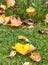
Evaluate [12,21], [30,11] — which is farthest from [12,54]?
[30,11]

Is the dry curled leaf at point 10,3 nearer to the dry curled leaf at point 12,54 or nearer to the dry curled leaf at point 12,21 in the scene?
the dry curled leaf at point 12,21

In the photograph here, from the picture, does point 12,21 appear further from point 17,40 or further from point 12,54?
point 12,54

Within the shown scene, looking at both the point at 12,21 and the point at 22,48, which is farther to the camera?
the point at 12,21

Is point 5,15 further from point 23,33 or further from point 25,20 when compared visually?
point 23,33

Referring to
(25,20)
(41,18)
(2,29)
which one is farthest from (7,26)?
(41,18)

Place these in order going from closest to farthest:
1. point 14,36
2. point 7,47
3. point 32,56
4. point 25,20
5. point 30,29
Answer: point 32,56
point 7,47
point 14,36
point 30,29
point 25,20

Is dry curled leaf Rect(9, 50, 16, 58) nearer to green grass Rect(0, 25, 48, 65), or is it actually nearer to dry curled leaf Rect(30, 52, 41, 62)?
green grass Rect(0, 25, 48, 65)

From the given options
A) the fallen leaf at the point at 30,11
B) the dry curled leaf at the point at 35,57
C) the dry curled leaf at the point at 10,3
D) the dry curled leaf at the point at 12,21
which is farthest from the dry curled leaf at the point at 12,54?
the dry curled leaf at the point at 10,3

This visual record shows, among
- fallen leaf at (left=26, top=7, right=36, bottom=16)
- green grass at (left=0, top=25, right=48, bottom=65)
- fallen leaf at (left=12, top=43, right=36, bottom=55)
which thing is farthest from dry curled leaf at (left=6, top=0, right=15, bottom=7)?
fallen leaf at (left=12, top=43, right=36, bottom=55)
